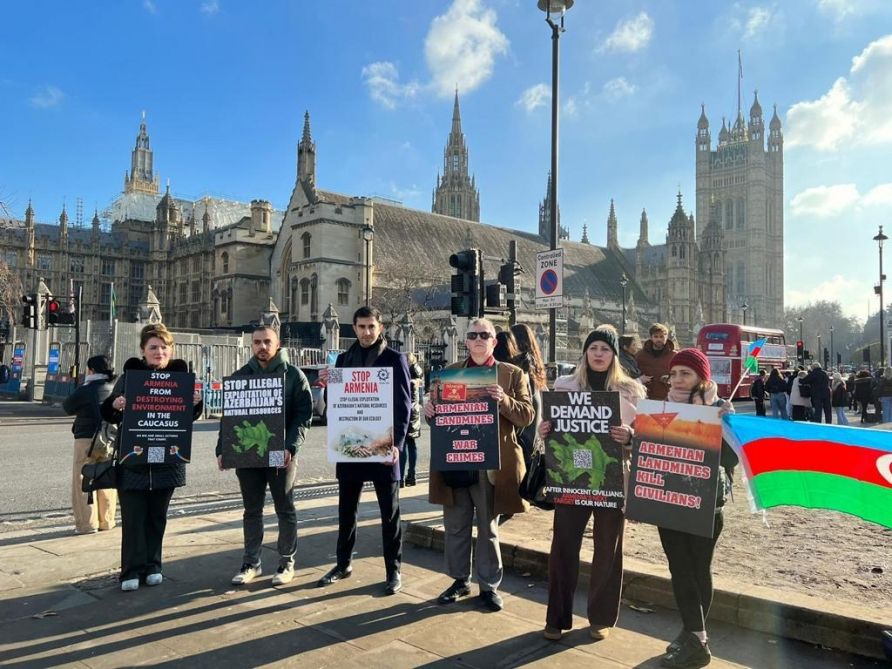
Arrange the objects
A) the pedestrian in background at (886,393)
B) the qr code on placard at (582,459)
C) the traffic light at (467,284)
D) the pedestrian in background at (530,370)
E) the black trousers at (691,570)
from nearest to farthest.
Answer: the black trousers at (691,570), the qr code on placard at (582,459), the pedestrian in background at (530,370), the traffic light at (467,284), the pedestrian in background at (886,393)

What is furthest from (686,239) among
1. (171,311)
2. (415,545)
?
(415,545)

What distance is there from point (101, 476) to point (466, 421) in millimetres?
3006

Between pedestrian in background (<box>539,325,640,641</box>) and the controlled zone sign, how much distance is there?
21.1ft

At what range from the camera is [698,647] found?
391 cm

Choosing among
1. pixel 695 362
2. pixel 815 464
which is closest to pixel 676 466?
pixel 695 362

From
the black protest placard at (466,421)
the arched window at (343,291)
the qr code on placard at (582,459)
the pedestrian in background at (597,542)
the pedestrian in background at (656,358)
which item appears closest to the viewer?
the pedestrian in background at (597,542)

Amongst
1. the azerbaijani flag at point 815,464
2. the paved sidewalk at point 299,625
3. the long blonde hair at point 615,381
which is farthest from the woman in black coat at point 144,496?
the azerbaijani flag at point 815,464

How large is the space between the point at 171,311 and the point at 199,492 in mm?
59259

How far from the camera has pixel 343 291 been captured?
47719 millimetres

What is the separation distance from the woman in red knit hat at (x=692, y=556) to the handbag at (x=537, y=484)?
0.82 metres

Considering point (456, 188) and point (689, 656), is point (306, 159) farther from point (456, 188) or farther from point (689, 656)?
point (689, 656)

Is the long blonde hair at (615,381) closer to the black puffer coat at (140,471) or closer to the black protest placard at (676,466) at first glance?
the black protest placard at (676,466)

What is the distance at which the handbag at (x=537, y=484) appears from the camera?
15.3 ft

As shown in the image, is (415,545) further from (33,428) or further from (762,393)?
(762,393)
